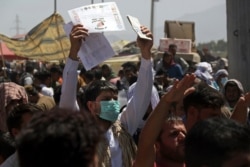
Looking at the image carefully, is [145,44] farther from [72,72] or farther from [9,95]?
[9,95]

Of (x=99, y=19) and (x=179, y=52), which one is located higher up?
(x=99, y=19)

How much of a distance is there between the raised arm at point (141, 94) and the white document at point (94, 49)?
221 mm

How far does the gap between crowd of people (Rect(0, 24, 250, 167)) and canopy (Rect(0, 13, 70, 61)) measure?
832 cm

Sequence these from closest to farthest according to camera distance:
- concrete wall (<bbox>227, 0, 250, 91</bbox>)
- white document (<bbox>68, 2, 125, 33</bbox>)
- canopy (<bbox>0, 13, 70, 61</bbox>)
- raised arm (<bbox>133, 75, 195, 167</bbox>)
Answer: raised arm (<bbox>133, 75, 195, 167</bbox>) → white document (<bbox>68, 2, 125, 33</bbox>) → concrete wall (<bbox>227, 0, 250, 91</bbox>) → canopy (<bbox>0, 13, 70, 61</bbox>)

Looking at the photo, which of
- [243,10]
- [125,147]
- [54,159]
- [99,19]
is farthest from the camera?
[243,10]

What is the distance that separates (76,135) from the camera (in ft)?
6.49

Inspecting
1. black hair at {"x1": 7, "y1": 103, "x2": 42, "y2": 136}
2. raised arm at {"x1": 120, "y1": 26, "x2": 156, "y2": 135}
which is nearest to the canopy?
raised arm at {"x1": 120, "y1": 26, "x2": 156, "y2": 135}

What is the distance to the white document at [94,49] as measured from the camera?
4.11 m

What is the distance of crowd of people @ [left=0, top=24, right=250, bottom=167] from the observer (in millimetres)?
1983

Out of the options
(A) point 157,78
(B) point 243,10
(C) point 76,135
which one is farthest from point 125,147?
(A) point 157,78

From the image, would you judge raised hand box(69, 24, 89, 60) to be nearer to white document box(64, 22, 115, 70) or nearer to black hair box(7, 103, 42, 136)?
white document box(64, 22, 115, 70)

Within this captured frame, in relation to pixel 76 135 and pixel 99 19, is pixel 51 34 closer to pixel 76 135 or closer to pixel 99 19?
pixel 99 19

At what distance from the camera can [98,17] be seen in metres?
4.17

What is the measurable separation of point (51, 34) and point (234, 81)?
28.3ft
